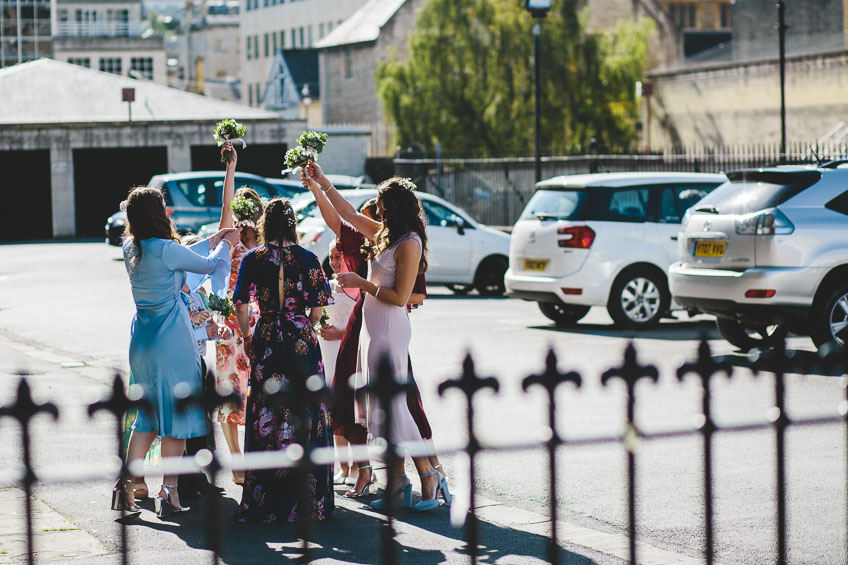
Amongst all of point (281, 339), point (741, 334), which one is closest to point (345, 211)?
point (281, 339)

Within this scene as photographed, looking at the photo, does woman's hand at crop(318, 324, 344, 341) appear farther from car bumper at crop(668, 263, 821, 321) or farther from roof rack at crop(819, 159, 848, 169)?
roof rack at crop(819, 159, 848, 169)

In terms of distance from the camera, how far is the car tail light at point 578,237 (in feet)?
49.3

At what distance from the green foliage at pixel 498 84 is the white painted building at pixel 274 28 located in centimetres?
4278

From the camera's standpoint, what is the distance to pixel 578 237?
15.1 metres

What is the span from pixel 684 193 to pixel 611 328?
188 cm

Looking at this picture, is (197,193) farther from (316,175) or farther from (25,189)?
(316,175)

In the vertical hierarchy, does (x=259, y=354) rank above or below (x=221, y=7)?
below

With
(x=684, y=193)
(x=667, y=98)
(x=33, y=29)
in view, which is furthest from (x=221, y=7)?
(x=684, y=193)

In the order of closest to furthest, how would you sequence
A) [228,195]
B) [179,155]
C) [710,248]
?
[228,195], [710,248], [179,155]

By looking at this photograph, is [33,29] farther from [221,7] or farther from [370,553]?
[370,553]

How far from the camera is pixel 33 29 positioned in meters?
102

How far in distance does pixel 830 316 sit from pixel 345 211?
230 inches

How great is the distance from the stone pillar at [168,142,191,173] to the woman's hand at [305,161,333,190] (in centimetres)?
3410

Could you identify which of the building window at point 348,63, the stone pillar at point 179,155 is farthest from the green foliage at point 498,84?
the building window at point 348,63
